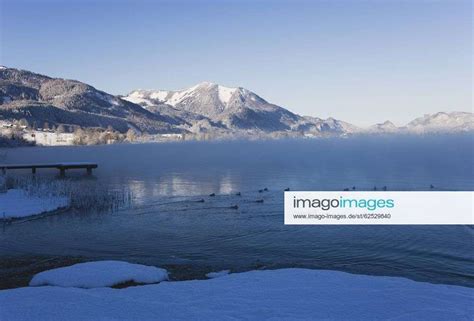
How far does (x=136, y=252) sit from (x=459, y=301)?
56.4 ft

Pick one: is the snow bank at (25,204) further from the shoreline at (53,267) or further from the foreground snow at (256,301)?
the foreground snow at (256,301)

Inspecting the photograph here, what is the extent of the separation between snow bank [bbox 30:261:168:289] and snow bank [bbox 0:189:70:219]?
18472mm

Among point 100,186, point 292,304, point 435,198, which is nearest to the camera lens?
point 292,304

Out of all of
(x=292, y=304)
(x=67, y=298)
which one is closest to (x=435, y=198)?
(x=292, y=304)

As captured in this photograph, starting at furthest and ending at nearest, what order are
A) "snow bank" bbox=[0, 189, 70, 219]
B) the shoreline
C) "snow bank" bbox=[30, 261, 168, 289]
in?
1. "snow bank" bbox=[0, 189, 70, 219]
2. the shoreline
3. "snow bank" bbox=[30, 261, 168, 289]

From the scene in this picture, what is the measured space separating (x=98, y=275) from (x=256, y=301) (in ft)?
27.0

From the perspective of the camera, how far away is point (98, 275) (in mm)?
19172

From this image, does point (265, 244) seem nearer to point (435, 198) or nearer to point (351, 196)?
point (351, 196)

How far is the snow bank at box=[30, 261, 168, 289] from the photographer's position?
18.5 metres

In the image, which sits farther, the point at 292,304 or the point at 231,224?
the point at 231,224

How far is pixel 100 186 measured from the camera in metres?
56.4

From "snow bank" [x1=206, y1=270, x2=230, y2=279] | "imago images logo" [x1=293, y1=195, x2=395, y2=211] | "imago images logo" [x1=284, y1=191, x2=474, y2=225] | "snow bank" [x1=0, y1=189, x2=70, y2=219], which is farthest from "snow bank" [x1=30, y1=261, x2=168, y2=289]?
"imago images logo" [x1=293, y1=195, x2=395, y2=211]

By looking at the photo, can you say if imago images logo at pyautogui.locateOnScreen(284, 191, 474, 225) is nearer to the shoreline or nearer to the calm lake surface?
the calm lake surface

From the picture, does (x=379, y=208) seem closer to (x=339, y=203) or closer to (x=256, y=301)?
(x=339, y=203)
